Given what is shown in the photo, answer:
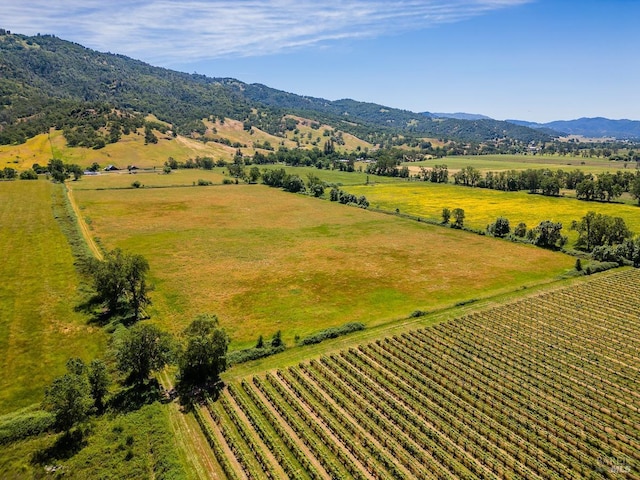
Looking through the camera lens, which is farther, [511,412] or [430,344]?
[430,344]

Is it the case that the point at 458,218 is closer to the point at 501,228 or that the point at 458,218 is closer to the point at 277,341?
the point at 501,228

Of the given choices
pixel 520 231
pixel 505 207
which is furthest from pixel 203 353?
pixel 505 207

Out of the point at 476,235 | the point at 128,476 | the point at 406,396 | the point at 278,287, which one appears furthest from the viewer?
the point at 476,235

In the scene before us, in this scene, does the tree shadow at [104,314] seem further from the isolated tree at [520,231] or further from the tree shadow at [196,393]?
the isolated tree at [520,231]

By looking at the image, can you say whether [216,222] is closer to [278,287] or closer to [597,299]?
[278,287]

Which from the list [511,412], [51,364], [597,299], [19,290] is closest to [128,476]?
[51,364]

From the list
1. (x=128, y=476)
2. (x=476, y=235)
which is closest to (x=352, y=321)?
(x=128, y=476)

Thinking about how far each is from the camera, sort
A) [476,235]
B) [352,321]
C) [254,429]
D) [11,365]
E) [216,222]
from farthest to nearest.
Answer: [216,222]
[476,235]
[352,321]
[11,365]
[254,429]
